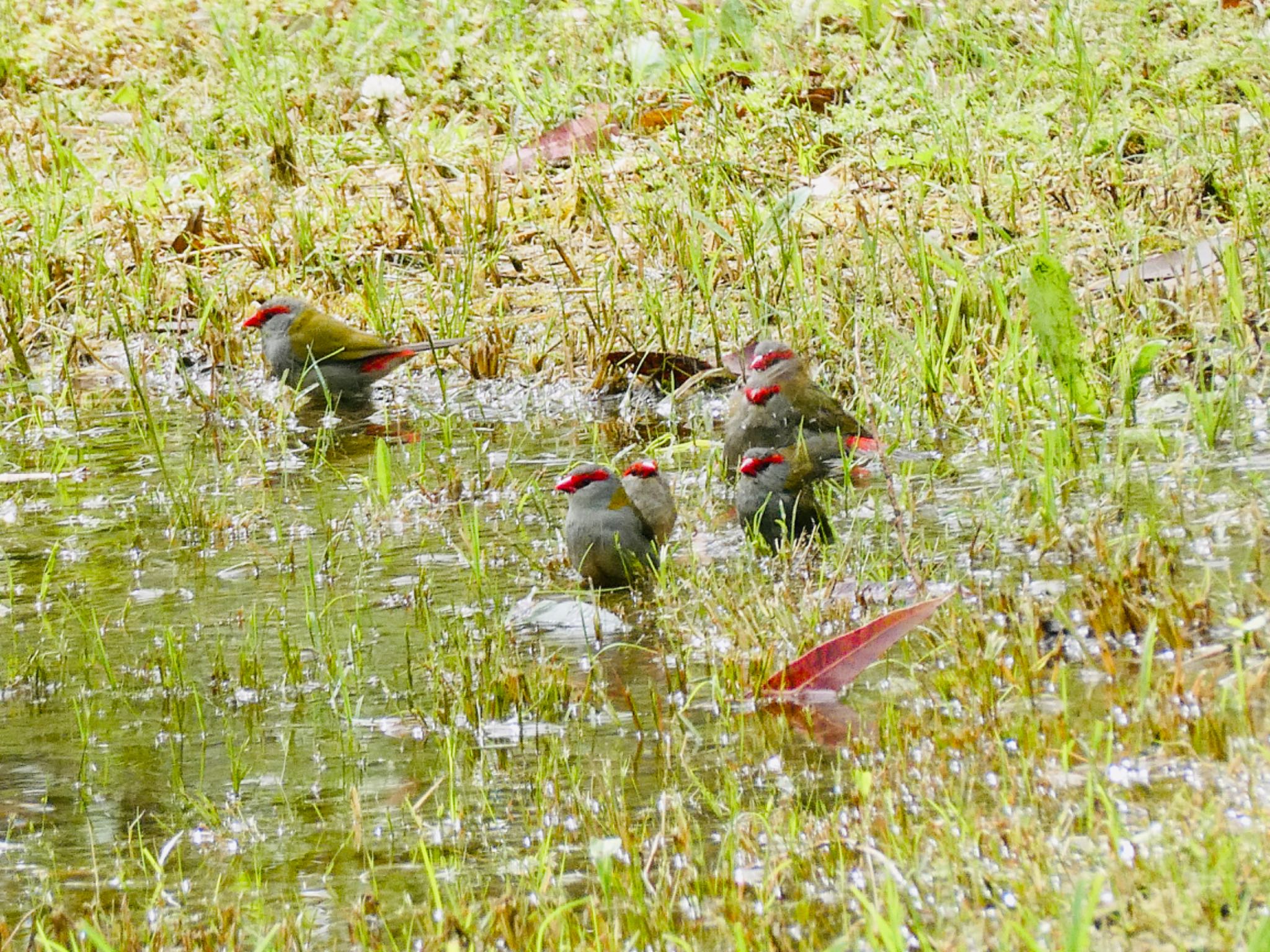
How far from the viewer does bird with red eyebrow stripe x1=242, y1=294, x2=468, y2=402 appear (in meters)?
7.38

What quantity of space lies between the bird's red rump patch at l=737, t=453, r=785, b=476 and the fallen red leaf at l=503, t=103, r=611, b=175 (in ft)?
14.4

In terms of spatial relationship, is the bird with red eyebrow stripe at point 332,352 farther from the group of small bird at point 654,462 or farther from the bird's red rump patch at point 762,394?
the bird's red rump patch at point 762,394

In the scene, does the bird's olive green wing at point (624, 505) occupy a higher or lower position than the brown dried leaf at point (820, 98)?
lower

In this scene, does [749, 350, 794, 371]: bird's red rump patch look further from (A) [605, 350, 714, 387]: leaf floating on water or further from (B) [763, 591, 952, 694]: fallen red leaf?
(B) [763, 591, 952, 694]: fallen red leaf

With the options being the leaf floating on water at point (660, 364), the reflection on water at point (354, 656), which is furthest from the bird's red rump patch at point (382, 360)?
the leaf floating on water at point (660, 364)

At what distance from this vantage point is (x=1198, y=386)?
20.1 feet

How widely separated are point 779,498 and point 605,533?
0.54 m

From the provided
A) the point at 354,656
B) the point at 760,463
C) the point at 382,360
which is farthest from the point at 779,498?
the point at 382,360

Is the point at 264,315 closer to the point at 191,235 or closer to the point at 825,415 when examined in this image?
the point at 191,235

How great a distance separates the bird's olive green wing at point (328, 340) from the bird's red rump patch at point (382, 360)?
1.0 inches

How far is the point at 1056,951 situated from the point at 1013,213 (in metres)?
5.42

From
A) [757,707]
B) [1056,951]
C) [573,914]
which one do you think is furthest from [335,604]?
[1056,951]

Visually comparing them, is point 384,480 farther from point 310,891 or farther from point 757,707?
point 310,891

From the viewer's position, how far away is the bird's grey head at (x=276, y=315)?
775cm
